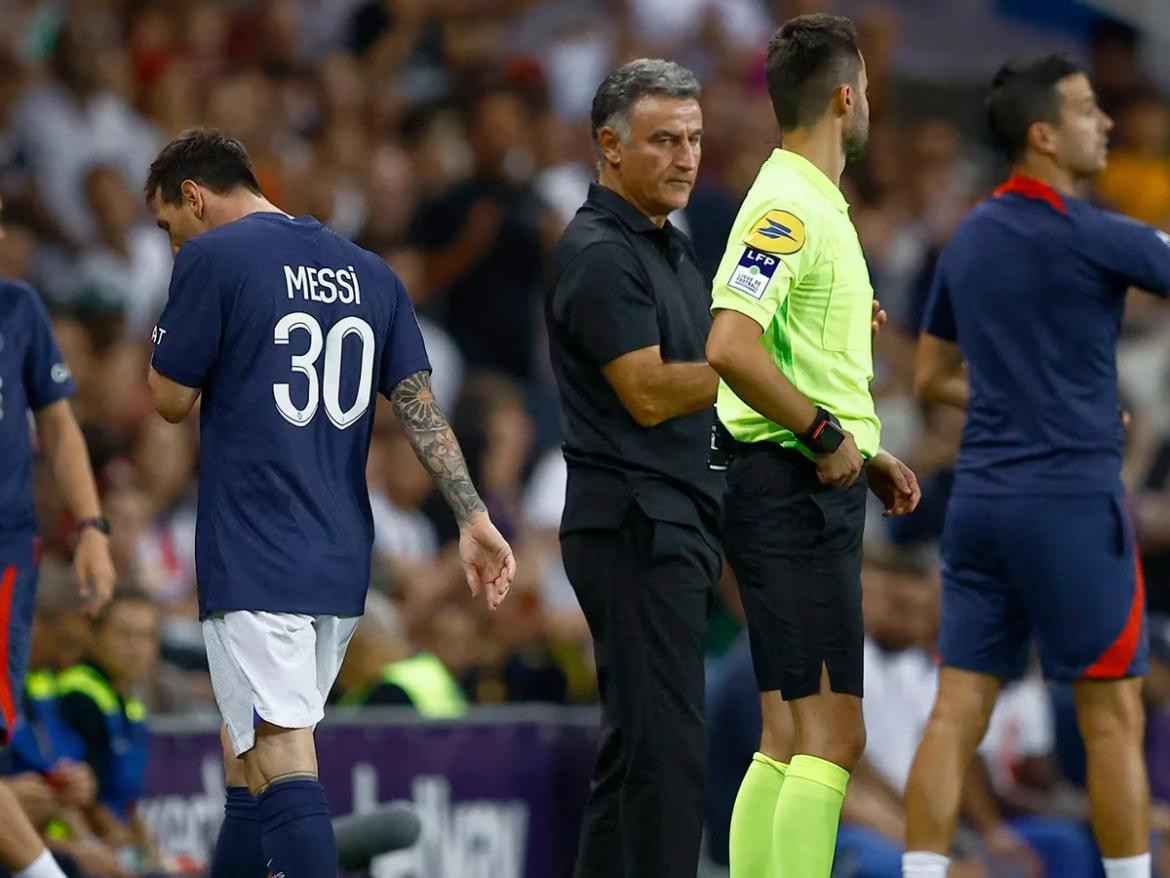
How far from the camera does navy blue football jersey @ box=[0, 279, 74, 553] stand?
271 inches

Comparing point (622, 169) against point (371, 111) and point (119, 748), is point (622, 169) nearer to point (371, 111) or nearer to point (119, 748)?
point (119, 748)

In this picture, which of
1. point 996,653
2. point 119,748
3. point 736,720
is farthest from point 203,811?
point 996,653

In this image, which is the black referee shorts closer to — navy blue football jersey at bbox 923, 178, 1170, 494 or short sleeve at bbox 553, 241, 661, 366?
short sleeve at bbox 553, 241, 661, 366

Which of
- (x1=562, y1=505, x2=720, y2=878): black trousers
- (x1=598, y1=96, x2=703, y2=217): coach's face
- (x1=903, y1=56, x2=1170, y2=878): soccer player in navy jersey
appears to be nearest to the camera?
(x1=562, y1=505, x2=720, y2=878): black trousers

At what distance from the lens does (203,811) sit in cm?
820

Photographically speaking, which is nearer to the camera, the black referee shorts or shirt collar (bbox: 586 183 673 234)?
the black referee shorts

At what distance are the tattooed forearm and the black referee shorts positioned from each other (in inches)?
29.1

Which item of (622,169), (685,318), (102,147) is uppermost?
(102,147)

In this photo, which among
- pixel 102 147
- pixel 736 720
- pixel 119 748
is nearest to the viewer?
pixel 119 748

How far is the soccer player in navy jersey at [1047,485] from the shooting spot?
656 centimetres

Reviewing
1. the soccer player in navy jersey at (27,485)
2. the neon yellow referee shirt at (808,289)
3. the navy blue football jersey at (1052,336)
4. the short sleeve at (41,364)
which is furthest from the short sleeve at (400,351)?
the navy blue football jersey at (1052,336)

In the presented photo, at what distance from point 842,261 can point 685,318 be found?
594 millimetres

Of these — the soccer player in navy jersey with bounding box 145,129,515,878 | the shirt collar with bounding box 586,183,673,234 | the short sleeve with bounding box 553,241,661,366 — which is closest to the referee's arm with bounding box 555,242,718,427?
the short sleeve with bounding box 553,241,661,366

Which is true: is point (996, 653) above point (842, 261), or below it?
below
